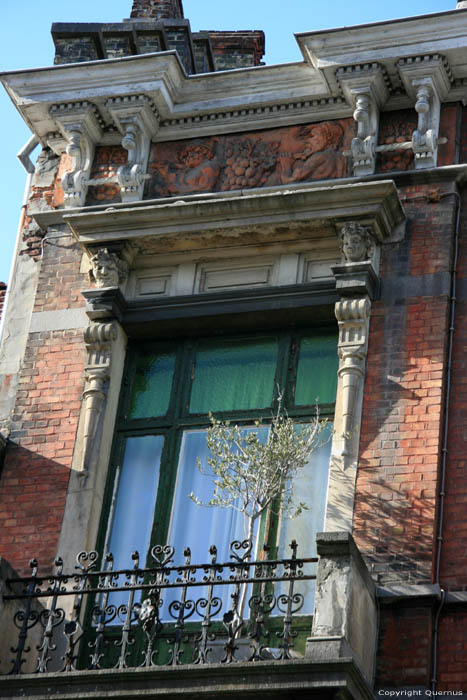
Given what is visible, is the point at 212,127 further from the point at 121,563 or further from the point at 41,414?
the point at 121,563

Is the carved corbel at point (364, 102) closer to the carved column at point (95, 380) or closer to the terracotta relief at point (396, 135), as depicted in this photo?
the terracotta relief at point (396, 135)

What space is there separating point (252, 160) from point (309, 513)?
3.65 m

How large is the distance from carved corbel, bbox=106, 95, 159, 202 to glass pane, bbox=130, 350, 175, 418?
1.63m

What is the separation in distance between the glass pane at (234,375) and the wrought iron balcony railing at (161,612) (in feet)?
4.80

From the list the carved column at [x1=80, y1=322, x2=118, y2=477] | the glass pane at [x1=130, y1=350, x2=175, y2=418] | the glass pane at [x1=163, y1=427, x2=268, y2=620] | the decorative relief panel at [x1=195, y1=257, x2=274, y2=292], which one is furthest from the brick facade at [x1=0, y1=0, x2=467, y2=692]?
the glass pane at [x1=163, y1=427, x2=268, y2=620]

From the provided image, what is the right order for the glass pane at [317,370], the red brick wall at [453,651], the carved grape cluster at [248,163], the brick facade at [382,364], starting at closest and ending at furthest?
the red brick wall at [453,651]
the brick facade at [382,364]
the glass pane at [317,370]
the carved grape cluster at [248,163]

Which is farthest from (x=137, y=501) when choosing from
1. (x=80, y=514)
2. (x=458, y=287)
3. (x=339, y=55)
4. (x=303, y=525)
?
(x=339, y=55)

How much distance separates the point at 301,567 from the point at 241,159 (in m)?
4.66

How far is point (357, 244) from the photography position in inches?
538

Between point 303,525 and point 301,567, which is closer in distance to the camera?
point 301,567

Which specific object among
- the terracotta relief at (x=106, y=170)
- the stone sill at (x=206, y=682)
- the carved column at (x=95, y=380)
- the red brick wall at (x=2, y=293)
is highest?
the terracotta relief at (x=106, y=170)

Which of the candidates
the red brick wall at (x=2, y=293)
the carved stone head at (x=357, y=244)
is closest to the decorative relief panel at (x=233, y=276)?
the carved stone head at (x=357, y=244)

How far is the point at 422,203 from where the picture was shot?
45.7 feet

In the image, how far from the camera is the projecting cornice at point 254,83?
46.8ft
